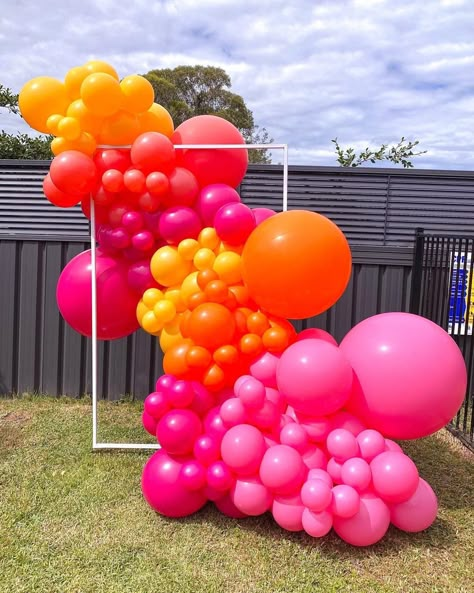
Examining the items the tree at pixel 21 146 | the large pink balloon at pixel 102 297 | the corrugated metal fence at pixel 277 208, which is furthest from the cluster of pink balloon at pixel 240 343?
the tree at pixel 21 146

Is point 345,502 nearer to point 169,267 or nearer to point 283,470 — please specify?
point 283,470

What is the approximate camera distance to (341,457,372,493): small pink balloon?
2854 millimetres

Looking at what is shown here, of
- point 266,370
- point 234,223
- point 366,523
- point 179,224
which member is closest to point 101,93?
point 179,224

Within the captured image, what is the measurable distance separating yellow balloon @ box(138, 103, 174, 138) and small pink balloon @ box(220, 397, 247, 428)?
193cm

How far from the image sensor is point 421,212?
591 centimetres

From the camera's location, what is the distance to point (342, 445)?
2930 mm

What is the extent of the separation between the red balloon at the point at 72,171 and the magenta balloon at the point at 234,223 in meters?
0.90

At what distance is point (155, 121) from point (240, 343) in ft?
5.45

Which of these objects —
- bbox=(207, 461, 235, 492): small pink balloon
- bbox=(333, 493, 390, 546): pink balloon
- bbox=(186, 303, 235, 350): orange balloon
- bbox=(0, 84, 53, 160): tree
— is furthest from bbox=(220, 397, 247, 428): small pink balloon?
bbox=(0, 84, 53, 160): tree

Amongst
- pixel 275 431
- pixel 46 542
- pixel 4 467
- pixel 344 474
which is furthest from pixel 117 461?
pixel 344 474

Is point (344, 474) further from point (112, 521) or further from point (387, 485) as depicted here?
point (112, 521)

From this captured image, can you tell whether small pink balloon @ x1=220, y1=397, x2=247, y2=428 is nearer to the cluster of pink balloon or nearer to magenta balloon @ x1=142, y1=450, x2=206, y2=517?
the cluster of pink balloon

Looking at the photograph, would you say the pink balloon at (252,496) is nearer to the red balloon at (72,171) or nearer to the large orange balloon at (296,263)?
the large orange balloon at (296,263)

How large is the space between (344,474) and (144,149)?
2.32 metres
